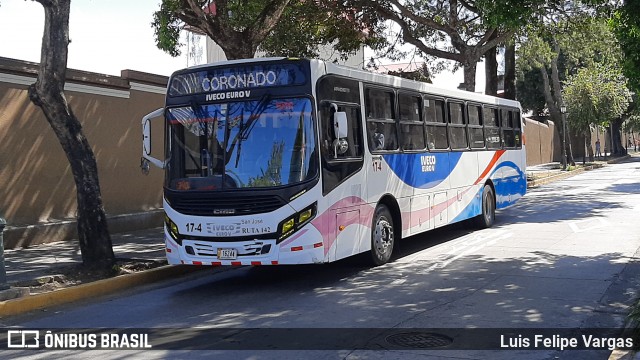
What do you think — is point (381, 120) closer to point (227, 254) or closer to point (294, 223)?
point (294, 223)

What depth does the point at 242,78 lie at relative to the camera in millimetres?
9133

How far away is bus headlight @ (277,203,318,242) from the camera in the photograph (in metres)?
8.63

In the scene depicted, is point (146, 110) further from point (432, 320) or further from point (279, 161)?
point (432, 320)

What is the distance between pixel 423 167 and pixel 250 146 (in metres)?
4.19

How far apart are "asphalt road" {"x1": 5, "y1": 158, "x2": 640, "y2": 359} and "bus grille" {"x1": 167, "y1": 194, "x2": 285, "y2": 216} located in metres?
1.17

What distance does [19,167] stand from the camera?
1372cm

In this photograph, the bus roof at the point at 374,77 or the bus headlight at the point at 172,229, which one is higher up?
the bus roof at the point at 374,77

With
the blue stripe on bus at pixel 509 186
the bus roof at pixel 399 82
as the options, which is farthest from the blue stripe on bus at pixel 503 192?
the bus roof at pixel 399 82

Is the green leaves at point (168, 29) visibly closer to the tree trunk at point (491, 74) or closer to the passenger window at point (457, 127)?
the passenger window at point (457, 127)

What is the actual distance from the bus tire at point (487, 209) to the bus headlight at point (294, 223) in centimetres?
741

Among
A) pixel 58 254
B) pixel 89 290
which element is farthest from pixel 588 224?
pixel 58 254

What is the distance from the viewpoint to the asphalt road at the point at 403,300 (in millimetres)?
6527

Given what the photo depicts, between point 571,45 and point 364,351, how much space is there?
24.1 metres

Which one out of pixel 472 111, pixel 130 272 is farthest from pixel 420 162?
pixel 130 272
